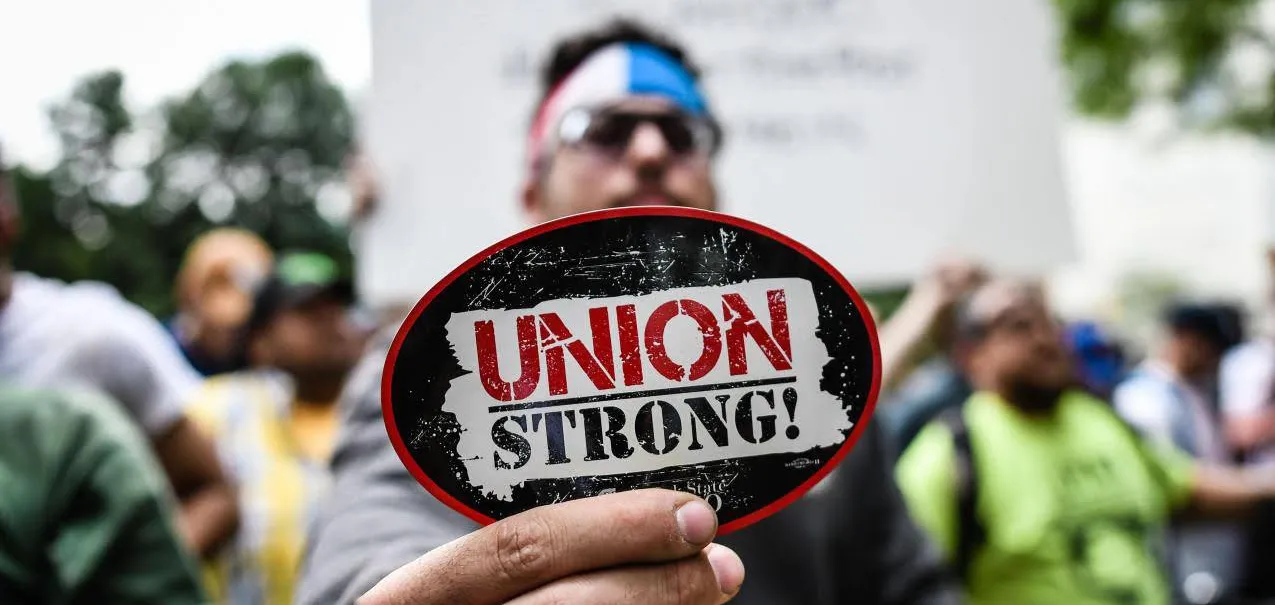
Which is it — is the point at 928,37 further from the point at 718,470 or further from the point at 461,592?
the point at 461,592

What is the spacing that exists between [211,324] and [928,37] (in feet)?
10.4

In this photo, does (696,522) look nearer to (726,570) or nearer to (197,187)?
(726,570)

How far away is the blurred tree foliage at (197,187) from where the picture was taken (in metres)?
19.7

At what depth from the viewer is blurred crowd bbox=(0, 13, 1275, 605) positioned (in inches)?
32.7

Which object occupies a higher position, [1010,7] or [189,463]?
[1010,7]

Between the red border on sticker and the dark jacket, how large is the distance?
0.50 feet

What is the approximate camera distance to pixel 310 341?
3082 mm

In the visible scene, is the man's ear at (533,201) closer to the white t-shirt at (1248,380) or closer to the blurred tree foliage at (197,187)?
the white t-shirt at (1248,380)

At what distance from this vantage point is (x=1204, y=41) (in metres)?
8.61

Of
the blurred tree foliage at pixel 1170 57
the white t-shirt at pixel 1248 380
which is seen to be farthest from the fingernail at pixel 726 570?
the blurred tree foliage at pixel 1170 57

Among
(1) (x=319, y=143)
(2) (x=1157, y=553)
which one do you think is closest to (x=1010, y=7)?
(2) (x=1157, y=553)

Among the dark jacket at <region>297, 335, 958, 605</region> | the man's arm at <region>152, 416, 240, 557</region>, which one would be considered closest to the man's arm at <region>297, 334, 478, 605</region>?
the dark jacket at <region>297, 335, 958, 605</region>

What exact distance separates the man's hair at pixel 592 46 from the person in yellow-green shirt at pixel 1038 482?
4.40 feet

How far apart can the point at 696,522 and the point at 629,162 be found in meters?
0.50
